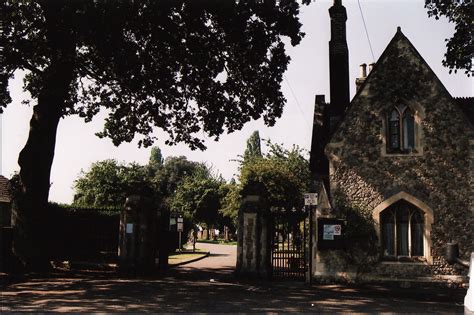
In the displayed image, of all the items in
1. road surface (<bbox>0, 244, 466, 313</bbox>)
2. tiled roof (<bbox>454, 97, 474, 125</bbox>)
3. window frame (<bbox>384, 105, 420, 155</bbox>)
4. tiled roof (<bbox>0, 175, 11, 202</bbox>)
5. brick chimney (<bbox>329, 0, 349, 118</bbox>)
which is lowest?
road surface (<bbox>0, 244, 466, 313</bbox>)

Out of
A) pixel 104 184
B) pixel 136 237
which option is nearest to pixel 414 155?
pixel 136 237

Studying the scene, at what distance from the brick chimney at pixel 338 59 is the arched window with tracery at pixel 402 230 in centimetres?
708

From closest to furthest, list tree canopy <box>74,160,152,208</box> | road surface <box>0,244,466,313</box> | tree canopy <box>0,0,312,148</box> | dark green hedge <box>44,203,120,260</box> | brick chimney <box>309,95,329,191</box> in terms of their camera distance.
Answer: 1. road surface <box>0,244,466,313</box>
2. tree canopy <box>0,0,312,148</box>
3. brick chimney <box>309,95,329,191</box>
4. dark green hedge <box>44,203,120,260</box>
5. tree canopy <box>74,160,152,208</box>

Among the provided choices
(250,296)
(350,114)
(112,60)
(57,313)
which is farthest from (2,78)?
(350,114)

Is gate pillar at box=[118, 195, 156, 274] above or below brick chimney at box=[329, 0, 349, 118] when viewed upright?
below

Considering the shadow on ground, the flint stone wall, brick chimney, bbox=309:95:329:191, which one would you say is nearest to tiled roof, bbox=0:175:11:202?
the shadow on ground

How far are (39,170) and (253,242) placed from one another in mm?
9072

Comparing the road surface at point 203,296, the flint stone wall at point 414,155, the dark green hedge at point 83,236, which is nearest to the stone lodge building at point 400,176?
the flint stone wall at point 414,155

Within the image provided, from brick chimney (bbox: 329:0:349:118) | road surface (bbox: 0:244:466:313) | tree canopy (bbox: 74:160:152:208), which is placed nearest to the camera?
road surface (bbox: 0:244:466:313)

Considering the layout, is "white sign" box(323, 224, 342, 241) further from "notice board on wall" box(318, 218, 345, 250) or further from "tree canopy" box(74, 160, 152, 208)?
"tree canopy" box(74, 160, 152, 208)

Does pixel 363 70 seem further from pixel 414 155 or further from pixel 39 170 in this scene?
pixel 39 170

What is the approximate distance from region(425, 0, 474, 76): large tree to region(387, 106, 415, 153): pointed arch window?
5403mm

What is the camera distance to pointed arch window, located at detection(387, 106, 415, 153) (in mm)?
16484

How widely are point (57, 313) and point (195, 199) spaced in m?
53.2
